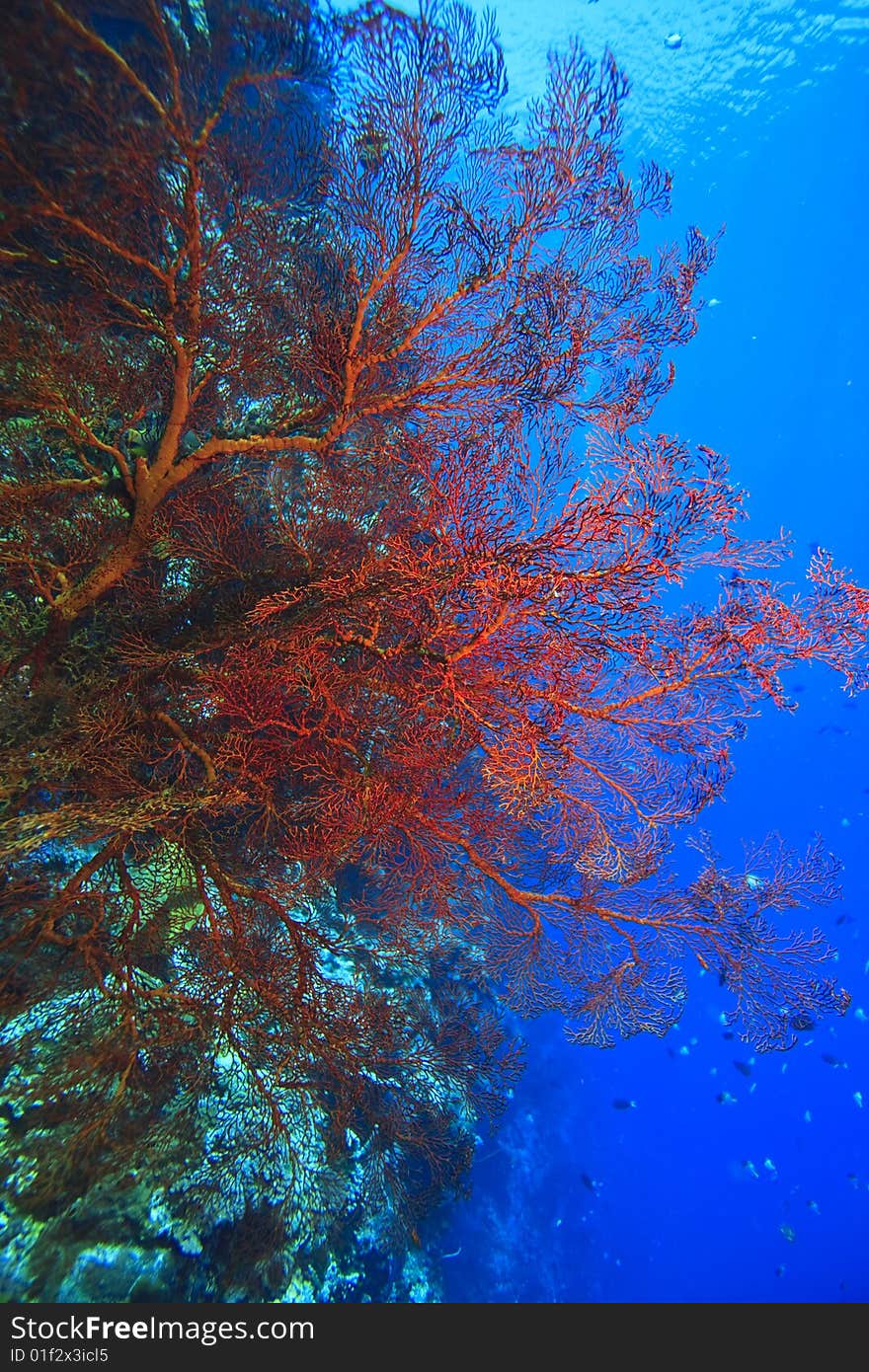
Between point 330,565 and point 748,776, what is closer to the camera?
point 330,565

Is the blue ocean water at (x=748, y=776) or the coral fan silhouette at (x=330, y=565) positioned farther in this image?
the blue ocean water at (x=748, y=776)

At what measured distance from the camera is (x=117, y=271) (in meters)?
3.62

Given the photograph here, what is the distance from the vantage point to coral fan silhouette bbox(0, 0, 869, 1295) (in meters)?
3.11

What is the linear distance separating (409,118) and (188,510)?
2592mm

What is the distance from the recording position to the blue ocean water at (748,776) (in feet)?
47.3

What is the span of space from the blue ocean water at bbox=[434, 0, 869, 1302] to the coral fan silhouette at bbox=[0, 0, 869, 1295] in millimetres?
3570

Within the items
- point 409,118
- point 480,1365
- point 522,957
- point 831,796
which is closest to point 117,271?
point 409,118

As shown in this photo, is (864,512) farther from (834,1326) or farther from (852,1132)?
(834,1326)

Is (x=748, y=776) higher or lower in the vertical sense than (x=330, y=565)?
higher

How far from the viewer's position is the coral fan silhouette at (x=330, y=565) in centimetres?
311

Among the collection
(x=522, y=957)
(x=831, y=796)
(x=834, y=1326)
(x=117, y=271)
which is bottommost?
(x=834, y=1326)

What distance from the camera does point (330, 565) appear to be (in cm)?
372

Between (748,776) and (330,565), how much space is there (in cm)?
3918

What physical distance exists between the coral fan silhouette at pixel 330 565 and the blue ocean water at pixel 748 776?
3570 mm
